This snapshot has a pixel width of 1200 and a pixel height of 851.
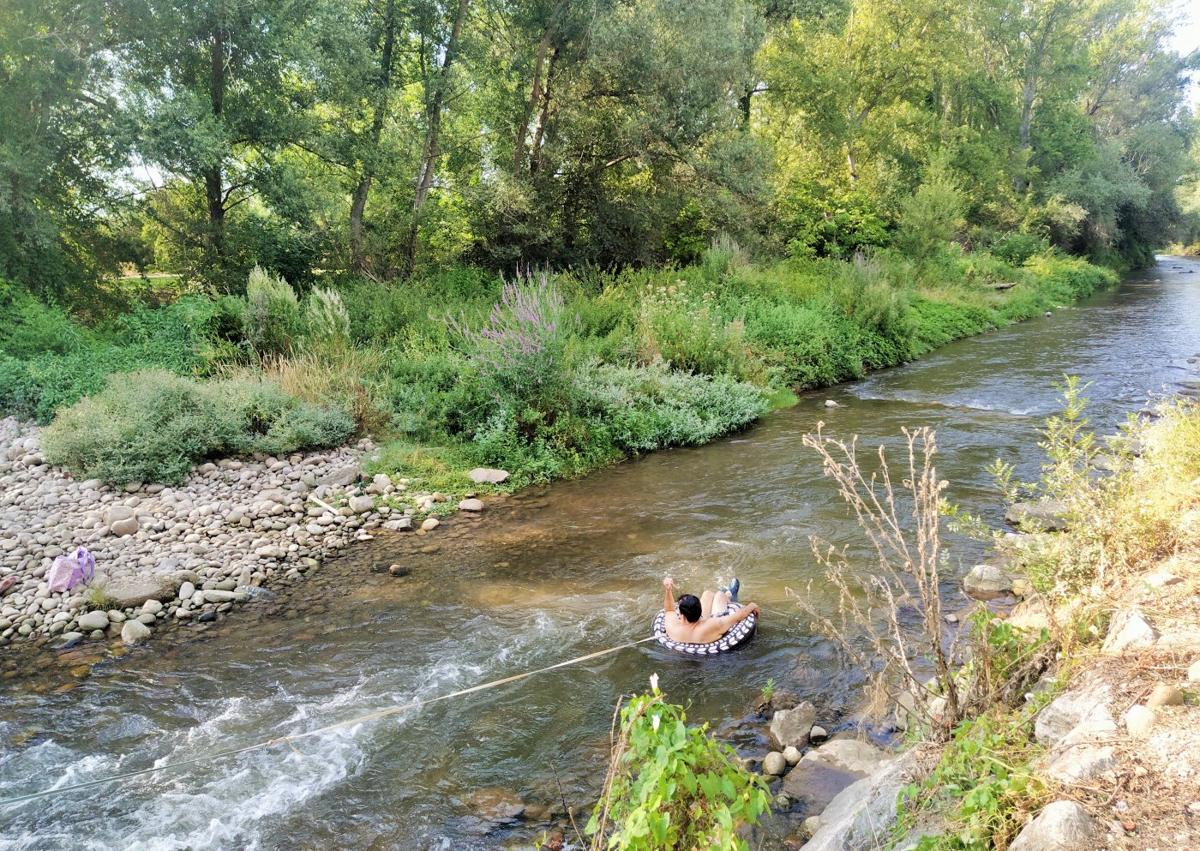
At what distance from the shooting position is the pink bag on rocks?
22.1ft

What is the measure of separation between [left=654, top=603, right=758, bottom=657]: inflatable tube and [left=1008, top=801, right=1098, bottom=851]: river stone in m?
3.05

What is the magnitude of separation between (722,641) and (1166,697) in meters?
2.99

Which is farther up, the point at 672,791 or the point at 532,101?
the point at 532,101

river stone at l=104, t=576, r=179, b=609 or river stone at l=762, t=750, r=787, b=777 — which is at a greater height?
river stone at l=104, t=576, r=179, b=609

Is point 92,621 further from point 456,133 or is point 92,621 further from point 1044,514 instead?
point 456,133

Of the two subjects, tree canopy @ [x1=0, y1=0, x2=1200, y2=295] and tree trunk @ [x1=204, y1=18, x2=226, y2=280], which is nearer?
tree canopy @ [x1=0, y1=0, x2=1200, y2=295]

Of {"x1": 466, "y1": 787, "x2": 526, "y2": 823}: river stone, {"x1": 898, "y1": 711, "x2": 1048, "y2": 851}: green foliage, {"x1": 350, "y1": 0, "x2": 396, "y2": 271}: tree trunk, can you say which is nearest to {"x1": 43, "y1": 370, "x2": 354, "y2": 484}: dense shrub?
{"x1": 466, "y1": 787, "x2": 526, "y2": 823}: river stone

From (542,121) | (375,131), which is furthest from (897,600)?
(542,121)

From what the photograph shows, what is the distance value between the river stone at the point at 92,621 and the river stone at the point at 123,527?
1544 mm

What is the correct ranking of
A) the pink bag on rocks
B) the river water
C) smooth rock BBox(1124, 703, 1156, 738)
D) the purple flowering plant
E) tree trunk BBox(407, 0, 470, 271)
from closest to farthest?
1. smooth rock BBox(1124, 703, 1156, 738)
2. the river water
3. the pink bag on rocks
4. the purple flowering plant
5. tree trunk BBox(407, 0, 470, 271)

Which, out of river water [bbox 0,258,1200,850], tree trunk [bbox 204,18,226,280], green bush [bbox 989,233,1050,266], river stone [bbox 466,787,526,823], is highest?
tree trunk [bbox 204,18,226,280]

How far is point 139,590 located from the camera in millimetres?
6762

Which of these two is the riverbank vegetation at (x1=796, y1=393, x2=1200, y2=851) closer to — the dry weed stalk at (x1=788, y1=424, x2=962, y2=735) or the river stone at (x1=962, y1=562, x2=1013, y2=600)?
the dry weed stalk at (x1=788, y1=424, x2=962, y2=735)

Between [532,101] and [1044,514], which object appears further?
[532,101]
